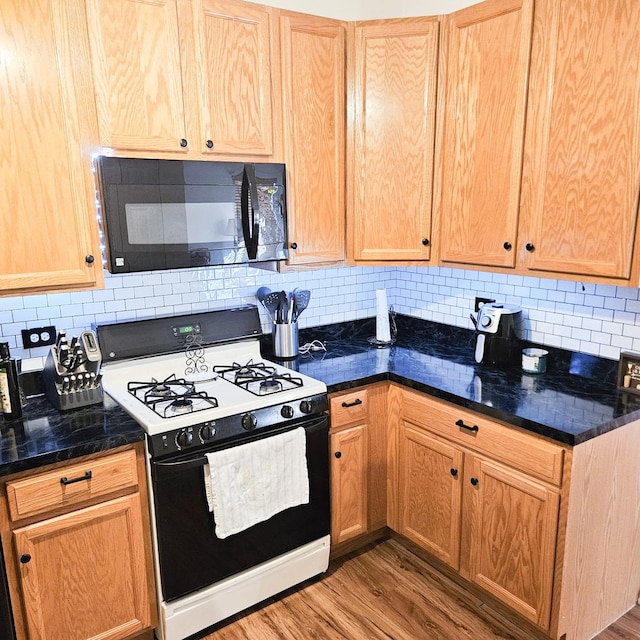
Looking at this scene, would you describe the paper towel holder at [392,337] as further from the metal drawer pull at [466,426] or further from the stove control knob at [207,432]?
the stove control knob at [207,432]

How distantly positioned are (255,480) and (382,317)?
121 centimetres

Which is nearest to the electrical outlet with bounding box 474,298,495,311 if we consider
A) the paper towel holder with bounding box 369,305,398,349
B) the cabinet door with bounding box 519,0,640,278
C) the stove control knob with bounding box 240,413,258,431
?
the paper towel holder with bounding box 369,305,398,349

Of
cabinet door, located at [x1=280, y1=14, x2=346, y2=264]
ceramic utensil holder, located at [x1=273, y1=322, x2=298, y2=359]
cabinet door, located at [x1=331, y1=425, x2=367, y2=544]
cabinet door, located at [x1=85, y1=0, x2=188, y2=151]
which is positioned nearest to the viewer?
cabinet door, located at [x1=85, y1=0, x2=188, y2=151]

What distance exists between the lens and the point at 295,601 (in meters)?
2.38

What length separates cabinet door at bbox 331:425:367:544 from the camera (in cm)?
246

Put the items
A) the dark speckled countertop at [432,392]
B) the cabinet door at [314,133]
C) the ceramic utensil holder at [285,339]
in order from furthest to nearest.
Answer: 1. the ceramic utensil holder at [285,339]
2. the cabinet door at [314,133]
3. the dark speckled countertop at [432,392]

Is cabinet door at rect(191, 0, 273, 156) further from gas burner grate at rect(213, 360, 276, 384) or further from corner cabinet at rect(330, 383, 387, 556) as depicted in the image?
corner cabinet at rect(330, 383, 387, 556)

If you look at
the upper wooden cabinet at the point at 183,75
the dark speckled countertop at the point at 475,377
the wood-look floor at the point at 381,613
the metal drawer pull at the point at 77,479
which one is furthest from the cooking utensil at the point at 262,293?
the wood-look floor at the point at 381,613

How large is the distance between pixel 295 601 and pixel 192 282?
1.48m

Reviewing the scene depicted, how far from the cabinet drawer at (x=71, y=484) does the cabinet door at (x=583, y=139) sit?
172 centimetres

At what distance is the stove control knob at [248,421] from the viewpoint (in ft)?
6.82

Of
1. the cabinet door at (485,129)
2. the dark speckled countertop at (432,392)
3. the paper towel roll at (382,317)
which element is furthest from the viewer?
the paper towel roll at (382,317)

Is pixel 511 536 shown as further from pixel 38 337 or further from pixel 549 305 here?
pixel 38 337

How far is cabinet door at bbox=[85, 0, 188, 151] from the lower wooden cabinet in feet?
4.94
